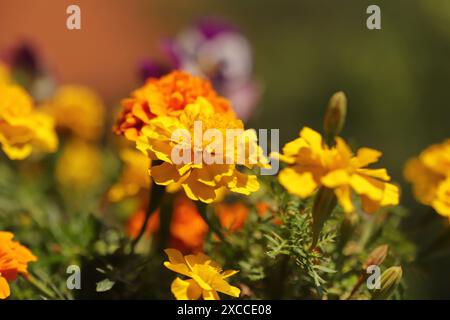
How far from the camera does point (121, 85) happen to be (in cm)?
301

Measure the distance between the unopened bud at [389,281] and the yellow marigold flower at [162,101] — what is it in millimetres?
186

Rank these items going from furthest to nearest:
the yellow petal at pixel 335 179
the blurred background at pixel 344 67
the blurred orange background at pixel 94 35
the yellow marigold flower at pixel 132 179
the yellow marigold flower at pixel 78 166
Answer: the blurred orange background at pixel 94 35
the blurred background at pixel 344 67
the yellow marigold flower at pixel 78 166
the yellow marigold flower at pixel 132 179
the yellow petal at pixel 335 179

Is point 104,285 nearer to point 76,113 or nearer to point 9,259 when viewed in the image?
point 9,259

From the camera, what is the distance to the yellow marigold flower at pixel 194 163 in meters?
0.55

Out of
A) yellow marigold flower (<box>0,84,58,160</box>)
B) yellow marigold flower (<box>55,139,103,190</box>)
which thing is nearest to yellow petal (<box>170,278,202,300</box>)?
yellow marigold flower (<box>0,84,58,160</box>)

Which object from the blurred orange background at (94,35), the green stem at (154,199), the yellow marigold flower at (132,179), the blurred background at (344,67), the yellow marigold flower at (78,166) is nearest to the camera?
the green stem at (154,199)

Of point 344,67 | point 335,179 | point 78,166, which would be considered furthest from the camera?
point 344,67

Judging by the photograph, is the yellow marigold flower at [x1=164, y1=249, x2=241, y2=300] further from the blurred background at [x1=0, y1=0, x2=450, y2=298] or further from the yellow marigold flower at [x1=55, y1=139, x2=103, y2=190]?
the yellow marigold flower at [x1=55, y1=139, x2=103, y2=190]

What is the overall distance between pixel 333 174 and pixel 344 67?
4.58 feet

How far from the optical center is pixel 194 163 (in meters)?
0.56

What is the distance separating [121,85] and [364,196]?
2.54 meters

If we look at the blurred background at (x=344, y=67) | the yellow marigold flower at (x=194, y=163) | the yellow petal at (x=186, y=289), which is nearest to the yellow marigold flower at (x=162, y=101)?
the yellow marigold flower at (x=194, y=163)

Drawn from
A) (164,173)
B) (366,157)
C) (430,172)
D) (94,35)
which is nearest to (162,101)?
(164,173)

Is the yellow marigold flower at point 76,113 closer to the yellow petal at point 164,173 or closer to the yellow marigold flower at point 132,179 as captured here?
the yellow marigold flower at point 132,179
